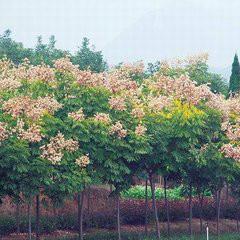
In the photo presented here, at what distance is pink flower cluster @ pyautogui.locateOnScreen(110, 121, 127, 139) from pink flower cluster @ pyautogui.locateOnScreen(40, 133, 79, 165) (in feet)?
5.29

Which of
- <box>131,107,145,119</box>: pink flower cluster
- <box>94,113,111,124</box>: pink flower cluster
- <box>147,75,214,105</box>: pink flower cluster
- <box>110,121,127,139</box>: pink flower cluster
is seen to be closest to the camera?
<box>94,113,111,124</box>: pink flower cluster

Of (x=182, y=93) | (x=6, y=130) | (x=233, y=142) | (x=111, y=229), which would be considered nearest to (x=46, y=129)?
(x=6, y=130)

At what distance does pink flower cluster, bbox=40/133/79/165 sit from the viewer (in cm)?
1592

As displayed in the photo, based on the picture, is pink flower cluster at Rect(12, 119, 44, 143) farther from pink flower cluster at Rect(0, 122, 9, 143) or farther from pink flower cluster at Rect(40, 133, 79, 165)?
pink flower cluster at Rect(40, 133, 79, 165)

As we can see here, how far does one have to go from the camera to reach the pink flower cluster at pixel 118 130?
1786 cm

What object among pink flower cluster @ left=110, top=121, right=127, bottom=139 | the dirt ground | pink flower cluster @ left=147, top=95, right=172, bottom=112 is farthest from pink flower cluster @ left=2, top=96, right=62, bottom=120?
the dirt ground

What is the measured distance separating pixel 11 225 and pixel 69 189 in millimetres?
8673

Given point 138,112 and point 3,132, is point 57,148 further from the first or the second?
point 138,112

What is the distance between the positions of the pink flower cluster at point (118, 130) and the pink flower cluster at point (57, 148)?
1612mm

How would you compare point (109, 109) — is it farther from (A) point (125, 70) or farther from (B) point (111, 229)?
(B) point (111, 229)

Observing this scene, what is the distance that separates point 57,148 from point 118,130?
2538 millimetres

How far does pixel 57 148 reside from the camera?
644 inches

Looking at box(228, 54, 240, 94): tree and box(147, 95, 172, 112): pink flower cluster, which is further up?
box(228, 54, 240, 94): tree

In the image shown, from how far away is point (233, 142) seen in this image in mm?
20656
